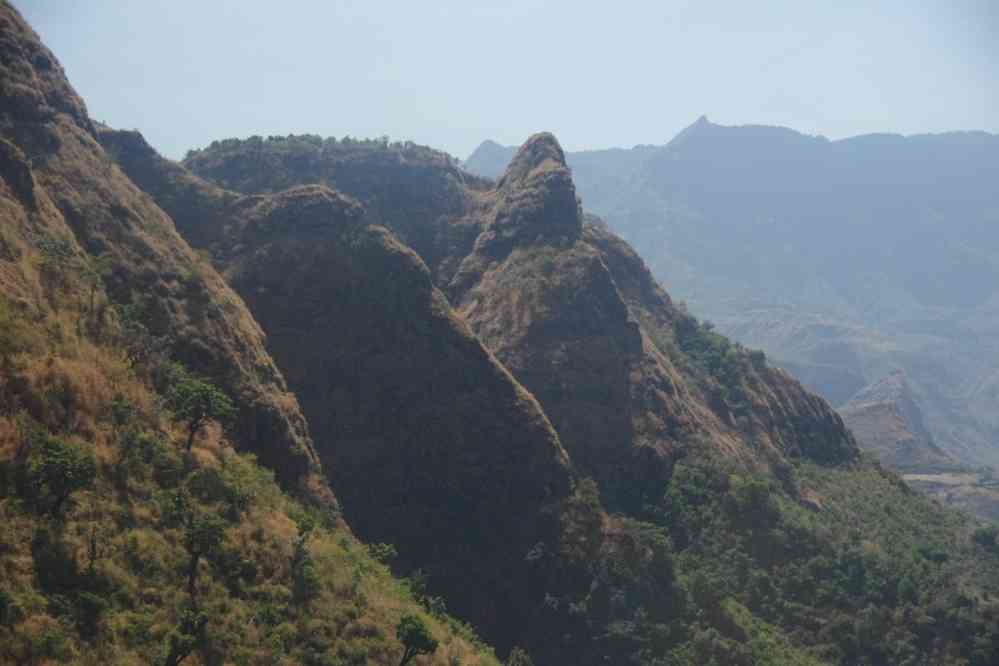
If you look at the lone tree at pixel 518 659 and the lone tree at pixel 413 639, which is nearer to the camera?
the lone tree at pixel 413 639

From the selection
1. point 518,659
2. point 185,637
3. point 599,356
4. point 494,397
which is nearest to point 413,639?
point 185,637

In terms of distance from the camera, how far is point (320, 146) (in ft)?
459

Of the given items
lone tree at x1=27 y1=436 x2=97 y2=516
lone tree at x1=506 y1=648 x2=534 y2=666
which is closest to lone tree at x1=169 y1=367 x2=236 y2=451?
lone tree at x1=27 y1=436 x2=97 y2=516

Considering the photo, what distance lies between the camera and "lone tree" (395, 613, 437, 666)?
152ft

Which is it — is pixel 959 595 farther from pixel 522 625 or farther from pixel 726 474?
pixel 522 625

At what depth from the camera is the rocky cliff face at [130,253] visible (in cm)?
5559

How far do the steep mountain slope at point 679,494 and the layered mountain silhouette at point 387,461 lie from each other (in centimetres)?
32

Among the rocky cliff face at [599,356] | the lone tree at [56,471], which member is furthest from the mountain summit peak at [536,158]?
the lone tree at [56,471]

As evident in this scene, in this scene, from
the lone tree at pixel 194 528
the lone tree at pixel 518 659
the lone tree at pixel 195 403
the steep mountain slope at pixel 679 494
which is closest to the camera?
the lone tree at pixel 194 528

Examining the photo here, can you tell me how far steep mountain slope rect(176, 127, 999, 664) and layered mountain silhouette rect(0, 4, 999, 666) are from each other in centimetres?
32

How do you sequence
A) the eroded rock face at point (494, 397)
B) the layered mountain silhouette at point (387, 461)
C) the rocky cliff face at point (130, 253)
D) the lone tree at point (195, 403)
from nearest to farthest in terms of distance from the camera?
1. the layered mountain silhouette at point (387, 461)
2. the lone tree at point (195, 403)
3. the rocky cliff face at point (130, 253)
4. the eroded rock face at point (494, 397)

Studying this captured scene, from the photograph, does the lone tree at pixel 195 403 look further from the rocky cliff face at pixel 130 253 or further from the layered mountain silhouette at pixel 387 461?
the rocky cliff face at pixel 130 253

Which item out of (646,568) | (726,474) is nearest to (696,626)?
(646,568)

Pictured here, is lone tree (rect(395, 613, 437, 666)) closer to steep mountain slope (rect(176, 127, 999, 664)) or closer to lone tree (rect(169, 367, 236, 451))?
lone tree (rect(169, 367, 236, 451))
